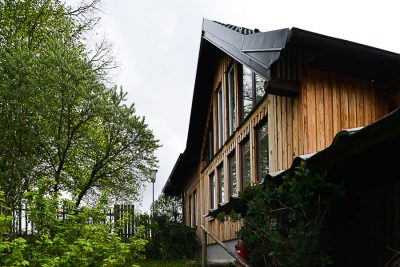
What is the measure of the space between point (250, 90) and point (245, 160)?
1613 mm

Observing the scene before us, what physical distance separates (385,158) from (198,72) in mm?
11087

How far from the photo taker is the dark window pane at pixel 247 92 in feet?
38.7

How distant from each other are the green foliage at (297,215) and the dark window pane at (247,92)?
5.90m

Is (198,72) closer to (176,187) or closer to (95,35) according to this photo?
(95,35)

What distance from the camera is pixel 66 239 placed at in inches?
326

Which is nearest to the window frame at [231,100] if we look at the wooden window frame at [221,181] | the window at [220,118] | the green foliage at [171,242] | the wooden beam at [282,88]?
the window at [220,118]

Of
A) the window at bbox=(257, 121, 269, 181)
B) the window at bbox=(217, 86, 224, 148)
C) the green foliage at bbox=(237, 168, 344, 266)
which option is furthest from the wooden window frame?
the green foliage at bbox=(237, 168, 344, 266)

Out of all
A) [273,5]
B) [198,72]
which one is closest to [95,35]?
[273,5]

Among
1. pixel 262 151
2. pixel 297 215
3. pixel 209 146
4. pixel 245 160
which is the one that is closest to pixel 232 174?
pixel 245 160

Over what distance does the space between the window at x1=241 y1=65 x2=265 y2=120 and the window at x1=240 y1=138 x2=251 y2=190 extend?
620mm

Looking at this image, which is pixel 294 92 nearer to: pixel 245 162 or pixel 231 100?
pixel 245 162

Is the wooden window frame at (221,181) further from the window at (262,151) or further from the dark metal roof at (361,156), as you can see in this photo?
the dark metal roof at (361,156)

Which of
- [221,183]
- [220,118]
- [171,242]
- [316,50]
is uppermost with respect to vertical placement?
[220,118]

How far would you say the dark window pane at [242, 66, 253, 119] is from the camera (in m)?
11.8
